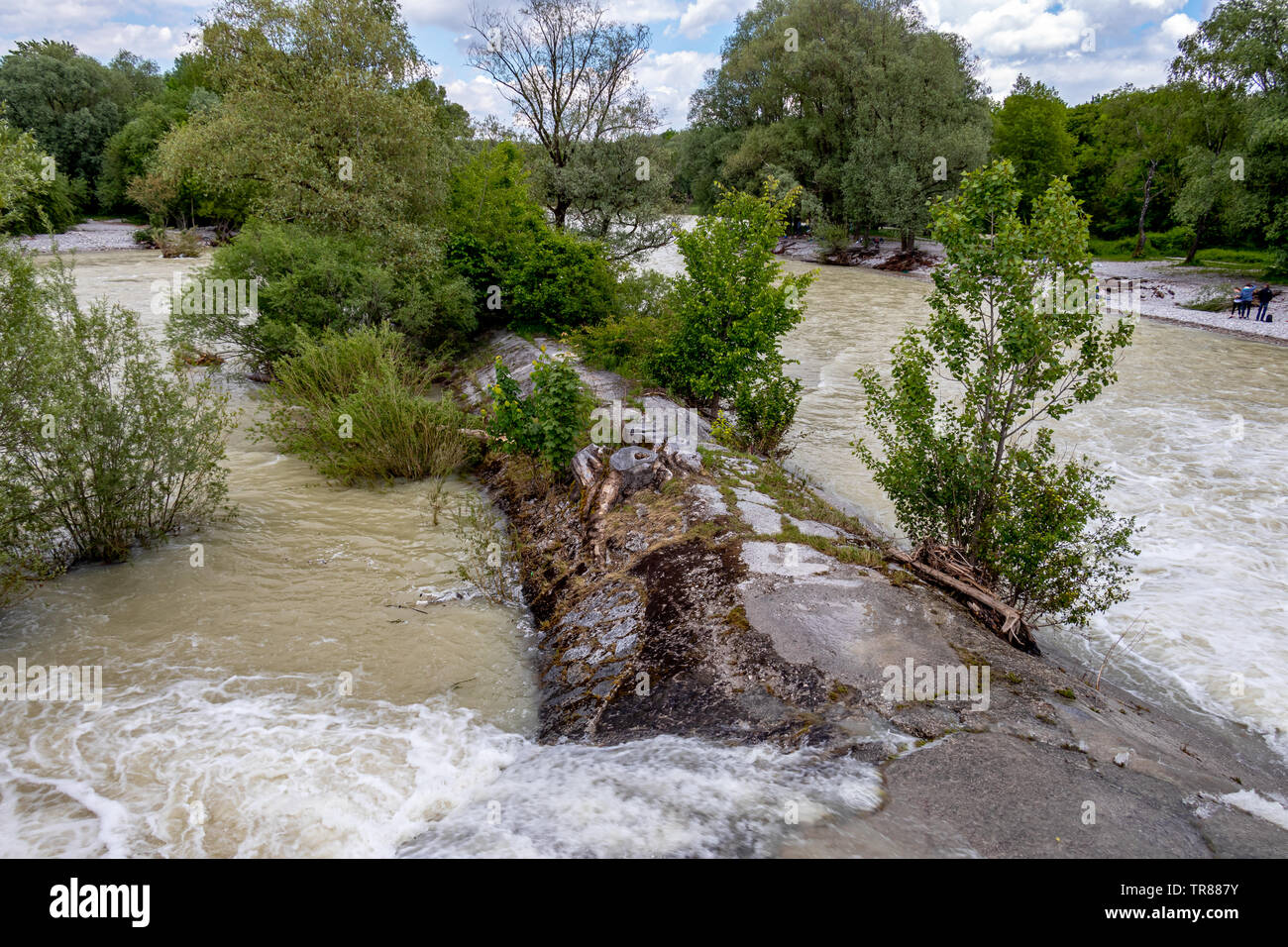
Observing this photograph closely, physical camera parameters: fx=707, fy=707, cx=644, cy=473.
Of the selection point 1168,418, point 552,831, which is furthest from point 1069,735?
point 1168,418

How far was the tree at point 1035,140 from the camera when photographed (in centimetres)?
4775

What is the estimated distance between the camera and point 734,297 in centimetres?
1185

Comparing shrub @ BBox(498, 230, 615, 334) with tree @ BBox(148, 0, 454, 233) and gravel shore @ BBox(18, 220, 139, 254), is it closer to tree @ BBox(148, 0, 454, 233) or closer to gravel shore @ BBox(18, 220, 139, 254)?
tree @ BBox(148, 0, 454, 233)

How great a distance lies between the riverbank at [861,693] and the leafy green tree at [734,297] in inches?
154

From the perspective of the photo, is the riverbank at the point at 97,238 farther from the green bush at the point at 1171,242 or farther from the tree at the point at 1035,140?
the green bush at the point at 1171,242

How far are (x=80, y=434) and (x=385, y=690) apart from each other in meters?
4.87

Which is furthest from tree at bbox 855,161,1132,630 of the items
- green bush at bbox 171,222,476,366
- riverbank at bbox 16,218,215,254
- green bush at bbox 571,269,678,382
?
riverbank at bbox 16,218,215,254

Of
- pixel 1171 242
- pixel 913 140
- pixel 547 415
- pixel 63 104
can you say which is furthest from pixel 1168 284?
pixel 63 104

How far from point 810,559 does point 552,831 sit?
396 centimetres

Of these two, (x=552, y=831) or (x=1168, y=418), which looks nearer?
(x=552, y=831)

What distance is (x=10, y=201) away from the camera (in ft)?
23.2

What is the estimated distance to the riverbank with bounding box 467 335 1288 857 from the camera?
404 cm

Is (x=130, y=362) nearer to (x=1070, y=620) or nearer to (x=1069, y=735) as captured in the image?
(x=1069, y=735)
